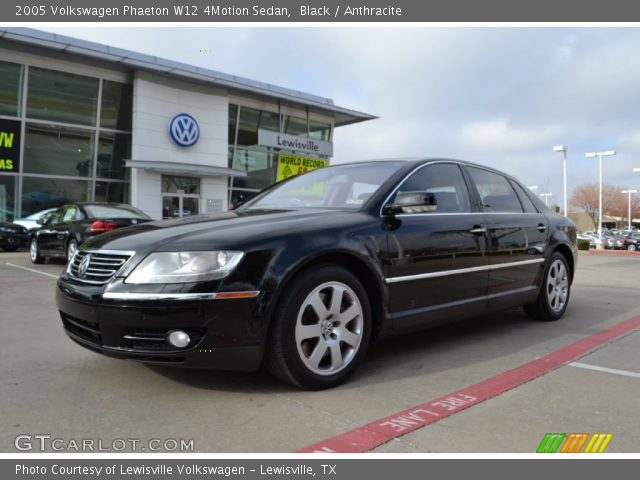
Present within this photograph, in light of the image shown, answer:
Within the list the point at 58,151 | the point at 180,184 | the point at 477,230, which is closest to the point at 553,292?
the point at 477,230

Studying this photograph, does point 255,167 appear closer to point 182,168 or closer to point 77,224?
point 182,168

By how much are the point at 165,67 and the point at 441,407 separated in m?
18.7

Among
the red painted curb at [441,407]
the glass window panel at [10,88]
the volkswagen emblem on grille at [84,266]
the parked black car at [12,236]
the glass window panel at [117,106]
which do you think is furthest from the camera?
the glass window panel at [117,106]

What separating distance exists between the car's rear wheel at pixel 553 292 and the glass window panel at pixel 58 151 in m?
17.8

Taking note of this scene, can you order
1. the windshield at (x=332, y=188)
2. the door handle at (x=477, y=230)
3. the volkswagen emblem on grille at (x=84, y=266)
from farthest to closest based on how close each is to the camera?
the door handle at (x=477, y=230) < the windshield at (x=332, y=188) < the volkswagen emblem on grille at (x=84, y=266)

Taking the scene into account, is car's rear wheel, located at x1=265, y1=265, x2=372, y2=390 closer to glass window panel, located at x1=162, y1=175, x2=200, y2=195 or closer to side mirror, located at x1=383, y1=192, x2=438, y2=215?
side mirror, located at x1=383, y1=192, x2=438, y2=215

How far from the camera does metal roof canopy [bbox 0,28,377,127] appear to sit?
16750 mm

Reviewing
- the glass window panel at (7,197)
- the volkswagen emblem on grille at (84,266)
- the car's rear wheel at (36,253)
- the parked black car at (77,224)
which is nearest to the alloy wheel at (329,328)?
the volkswagen emblem on grille at (84,266)

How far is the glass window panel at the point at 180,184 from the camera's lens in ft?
66.4

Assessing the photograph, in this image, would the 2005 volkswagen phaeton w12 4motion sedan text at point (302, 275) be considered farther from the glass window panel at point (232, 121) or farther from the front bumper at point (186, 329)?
the glass window panel at point (232, 121)

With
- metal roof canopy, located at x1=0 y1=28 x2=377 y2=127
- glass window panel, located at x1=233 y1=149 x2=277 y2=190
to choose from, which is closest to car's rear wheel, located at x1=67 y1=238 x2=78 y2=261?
metal roof canopy, located at x1=0 y1=28 x2=377 y2=127

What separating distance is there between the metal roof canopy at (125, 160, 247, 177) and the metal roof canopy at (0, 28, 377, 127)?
3.29 metres

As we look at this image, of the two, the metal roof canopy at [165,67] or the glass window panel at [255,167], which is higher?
the metal roof canopy at [165,67]
